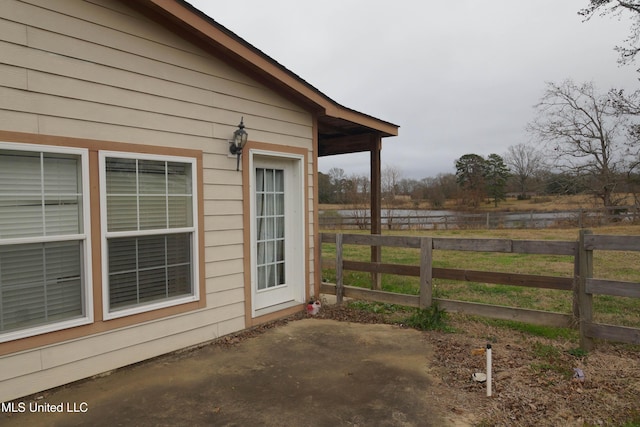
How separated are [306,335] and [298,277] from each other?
3.82ft

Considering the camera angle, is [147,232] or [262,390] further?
[147,232]

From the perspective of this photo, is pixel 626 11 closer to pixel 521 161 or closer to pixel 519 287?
pixel 519 287

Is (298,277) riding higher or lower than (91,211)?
lower

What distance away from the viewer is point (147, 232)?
3.70 m

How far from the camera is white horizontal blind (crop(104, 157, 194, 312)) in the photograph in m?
3.51

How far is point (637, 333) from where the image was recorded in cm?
344

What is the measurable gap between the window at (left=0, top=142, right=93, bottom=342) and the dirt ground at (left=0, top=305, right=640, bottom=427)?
67cm

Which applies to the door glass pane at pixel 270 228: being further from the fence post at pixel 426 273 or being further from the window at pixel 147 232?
the fence post at pixel 426 273

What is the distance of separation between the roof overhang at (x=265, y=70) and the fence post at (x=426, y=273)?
2.28 meters

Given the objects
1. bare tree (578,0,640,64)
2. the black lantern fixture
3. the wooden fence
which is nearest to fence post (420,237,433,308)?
the wooden fence

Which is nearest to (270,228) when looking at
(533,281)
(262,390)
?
(262,390)

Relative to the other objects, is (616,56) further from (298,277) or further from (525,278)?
(298,277)

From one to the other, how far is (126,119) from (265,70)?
1797 mm

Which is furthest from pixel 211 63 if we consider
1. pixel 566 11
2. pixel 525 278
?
pixel 566 11
